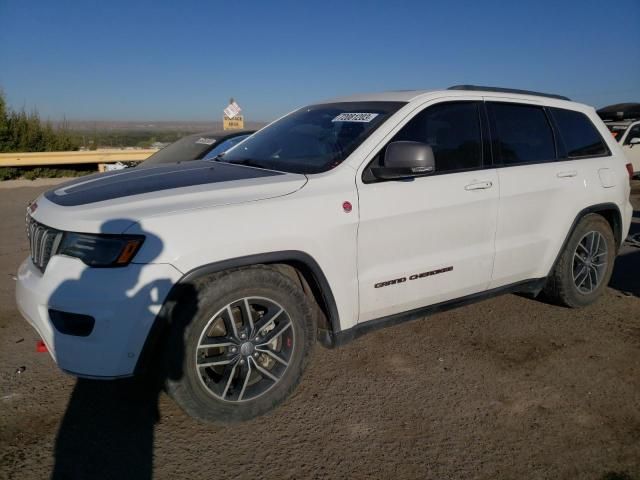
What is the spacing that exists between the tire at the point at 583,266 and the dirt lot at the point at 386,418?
39cm

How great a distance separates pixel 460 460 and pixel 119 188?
2.38 m

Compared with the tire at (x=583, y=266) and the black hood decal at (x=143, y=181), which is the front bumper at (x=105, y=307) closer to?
the black hood decal at (x=143, y=181)

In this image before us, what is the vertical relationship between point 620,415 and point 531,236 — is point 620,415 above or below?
below

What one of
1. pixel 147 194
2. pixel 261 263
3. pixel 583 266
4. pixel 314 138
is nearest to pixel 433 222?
pixel 314 138

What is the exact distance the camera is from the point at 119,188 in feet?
9.76

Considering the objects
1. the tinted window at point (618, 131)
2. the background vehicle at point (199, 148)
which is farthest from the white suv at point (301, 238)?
the tinted window at point (618, 131)

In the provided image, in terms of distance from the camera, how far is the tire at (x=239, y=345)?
104 inches

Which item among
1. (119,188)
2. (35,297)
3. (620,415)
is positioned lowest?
(620,415)

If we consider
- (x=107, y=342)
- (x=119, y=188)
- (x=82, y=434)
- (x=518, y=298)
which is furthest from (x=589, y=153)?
(x=82, y=434)

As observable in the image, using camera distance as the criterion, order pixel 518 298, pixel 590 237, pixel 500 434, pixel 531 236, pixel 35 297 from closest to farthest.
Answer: pixel 35 297 → pixel 500 434 → pixel 531 236 → pixel 590 237 → pixel 518 298

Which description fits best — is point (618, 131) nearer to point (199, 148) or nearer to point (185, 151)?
point (199, 148)

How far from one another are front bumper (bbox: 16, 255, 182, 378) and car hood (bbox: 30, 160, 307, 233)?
23cm

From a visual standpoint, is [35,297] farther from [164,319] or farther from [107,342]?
[164,319]

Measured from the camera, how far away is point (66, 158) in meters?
14.2
